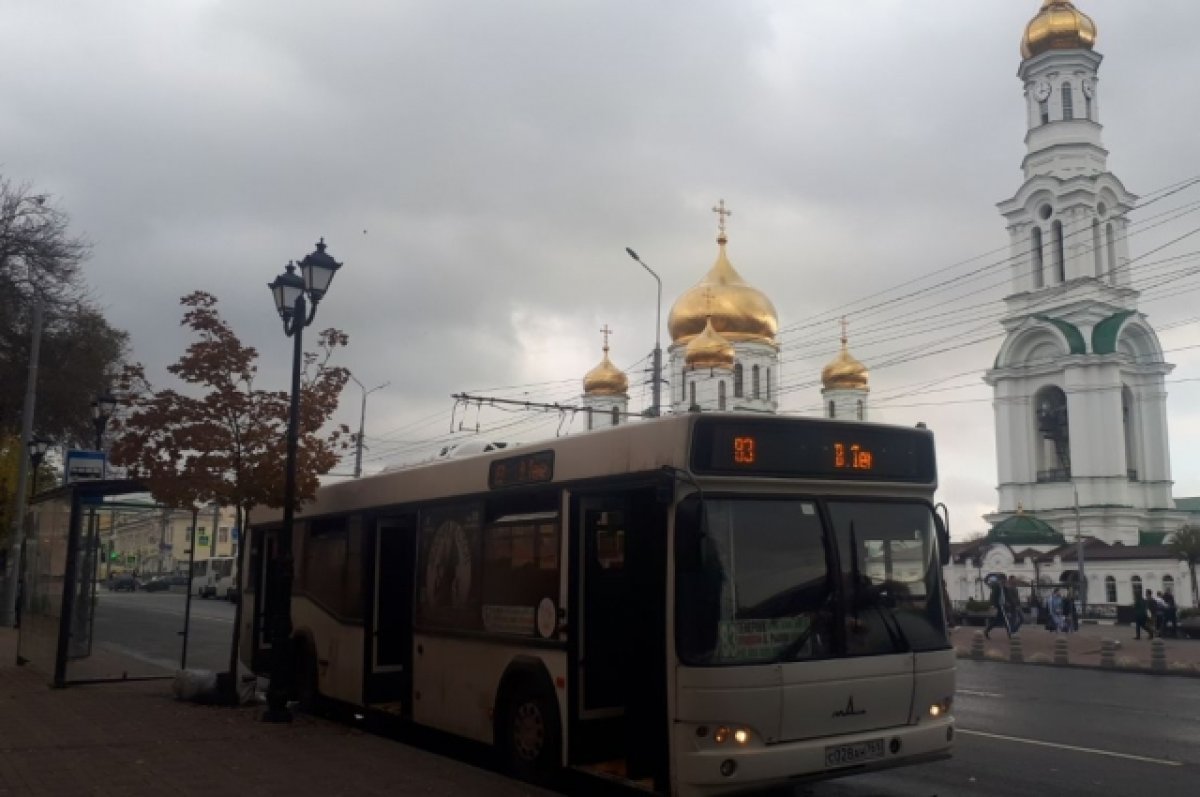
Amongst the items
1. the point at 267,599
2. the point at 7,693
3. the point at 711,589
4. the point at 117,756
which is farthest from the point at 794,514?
the point at 7,693

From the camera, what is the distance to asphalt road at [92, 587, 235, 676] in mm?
21281

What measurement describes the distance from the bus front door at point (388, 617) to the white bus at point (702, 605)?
4.97ft

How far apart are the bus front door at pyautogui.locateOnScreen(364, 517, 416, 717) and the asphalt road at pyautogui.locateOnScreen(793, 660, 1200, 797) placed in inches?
186

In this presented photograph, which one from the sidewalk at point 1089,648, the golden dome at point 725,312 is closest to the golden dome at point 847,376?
the golden dome at point 725,312

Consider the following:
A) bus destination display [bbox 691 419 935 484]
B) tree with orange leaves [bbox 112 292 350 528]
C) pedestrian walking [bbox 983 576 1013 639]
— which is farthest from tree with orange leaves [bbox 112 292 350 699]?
pedestrian walking [bbox 983 576 1013 639]

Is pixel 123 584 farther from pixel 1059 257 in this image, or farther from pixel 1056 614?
pixel 1059 257

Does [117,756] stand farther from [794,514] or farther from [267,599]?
[794,514]

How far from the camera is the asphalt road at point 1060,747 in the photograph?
9258 mm

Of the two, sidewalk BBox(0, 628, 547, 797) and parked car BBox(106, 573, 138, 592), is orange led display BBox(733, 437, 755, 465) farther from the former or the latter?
parked car BBox(106, 573, 138, 592)

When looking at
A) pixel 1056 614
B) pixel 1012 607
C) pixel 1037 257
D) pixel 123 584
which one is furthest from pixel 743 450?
pixel 123 584

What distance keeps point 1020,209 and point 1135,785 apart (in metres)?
63.1

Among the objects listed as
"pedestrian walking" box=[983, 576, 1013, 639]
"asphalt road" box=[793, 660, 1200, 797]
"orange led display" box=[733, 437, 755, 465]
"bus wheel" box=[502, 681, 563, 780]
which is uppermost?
"orange led display" box=[733, 437, 755, 465]

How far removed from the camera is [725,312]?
69.0m

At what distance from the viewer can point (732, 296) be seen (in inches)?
2741
